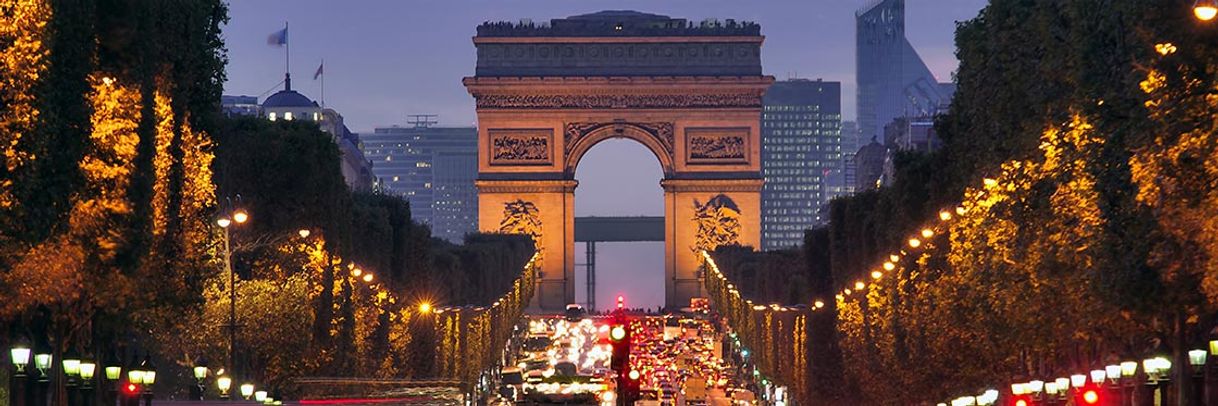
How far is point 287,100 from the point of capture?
192m

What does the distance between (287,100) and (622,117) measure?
145 ft

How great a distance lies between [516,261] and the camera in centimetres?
14575

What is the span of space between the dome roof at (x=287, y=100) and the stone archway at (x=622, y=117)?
120ft

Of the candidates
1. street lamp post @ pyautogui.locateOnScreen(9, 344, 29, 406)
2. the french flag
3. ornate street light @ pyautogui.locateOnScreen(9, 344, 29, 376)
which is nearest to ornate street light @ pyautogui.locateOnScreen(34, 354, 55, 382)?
street lamp post @ pyautogui.locateOnScreen(9, 344, 29, 406)

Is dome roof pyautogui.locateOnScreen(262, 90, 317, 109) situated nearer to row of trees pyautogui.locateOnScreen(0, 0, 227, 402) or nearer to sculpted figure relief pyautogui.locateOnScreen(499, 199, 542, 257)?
sculpted figure relief pyautogui.locateOnScreen(499, 199, 542, 257)

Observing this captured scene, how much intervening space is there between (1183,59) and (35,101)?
533 inches

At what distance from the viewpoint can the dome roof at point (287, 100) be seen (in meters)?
190

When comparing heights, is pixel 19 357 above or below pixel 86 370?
above

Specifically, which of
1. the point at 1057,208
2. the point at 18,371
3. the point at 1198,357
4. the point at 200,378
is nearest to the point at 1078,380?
the point at 1057,208

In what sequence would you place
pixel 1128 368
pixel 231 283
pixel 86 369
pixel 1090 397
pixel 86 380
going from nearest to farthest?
1. pixel 86 369
2. pixel 86 380
3. pixel 1128 368
4. pixel 1090 397
5. pixel 231 283

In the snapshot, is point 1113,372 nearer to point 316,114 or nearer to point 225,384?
point 225,384

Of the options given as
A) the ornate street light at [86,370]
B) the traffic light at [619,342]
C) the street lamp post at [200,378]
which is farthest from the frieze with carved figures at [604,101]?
the traffic light at [619,342]

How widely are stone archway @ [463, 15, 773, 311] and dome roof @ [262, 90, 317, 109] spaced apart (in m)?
36.7

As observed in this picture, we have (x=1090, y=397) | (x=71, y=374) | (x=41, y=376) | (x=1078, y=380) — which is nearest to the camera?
(x=41, y=376)
